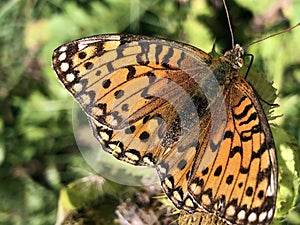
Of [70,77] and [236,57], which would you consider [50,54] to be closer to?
[70,77]

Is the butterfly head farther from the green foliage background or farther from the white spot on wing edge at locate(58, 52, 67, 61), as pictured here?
the green foliage background

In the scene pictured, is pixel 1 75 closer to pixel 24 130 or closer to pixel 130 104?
pixel 24 130

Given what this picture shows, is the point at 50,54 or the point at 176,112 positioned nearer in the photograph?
the point at 176,112

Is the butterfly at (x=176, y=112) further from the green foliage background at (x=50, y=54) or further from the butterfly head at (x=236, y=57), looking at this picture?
the green foliage background at (x=50, y=54)

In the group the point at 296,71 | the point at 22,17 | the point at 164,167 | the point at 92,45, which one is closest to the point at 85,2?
the point at 22,17

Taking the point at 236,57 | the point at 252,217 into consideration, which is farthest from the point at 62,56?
the point at 252,217

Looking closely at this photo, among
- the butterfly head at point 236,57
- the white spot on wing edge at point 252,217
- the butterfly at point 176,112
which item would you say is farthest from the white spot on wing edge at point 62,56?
the white spot on wing edge at point 252,217

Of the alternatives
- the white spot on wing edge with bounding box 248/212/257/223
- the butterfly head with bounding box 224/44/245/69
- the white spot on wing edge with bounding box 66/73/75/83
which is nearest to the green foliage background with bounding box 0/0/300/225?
the butterfly head with bounding box 224/44/245/69
